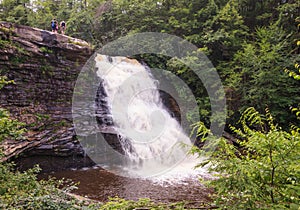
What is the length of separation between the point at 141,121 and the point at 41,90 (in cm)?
372

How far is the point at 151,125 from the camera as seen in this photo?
30.7 feet

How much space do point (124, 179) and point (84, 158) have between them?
2.15 meters

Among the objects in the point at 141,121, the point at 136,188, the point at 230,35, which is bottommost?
the point at 136,188


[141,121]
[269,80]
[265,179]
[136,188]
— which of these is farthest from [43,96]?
[269,80]

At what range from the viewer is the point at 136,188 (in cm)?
589

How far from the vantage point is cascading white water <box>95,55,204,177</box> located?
8102mm

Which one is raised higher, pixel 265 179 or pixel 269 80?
Result: pixel 269 80

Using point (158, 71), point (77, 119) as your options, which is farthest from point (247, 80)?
point (77, 119)

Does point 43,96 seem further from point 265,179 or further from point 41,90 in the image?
point 265,179

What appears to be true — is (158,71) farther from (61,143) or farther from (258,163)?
(258,163)

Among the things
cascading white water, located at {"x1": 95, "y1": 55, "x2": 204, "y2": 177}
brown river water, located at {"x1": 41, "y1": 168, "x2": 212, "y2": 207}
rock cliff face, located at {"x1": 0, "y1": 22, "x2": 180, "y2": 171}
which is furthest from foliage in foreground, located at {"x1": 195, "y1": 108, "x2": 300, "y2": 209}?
rock cliff face, located at {"x1": 0, "y1": 22, "x2": 180, "y2": 171}

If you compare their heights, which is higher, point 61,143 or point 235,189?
point 235,189

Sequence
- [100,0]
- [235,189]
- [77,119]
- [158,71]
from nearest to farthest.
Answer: [235,189] < [77,119] < [158,71] < [100,0]

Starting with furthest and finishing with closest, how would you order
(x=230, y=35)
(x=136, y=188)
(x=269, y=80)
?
(x=230, y=35) < (x=269, y=80) < (x=136, y=188)
